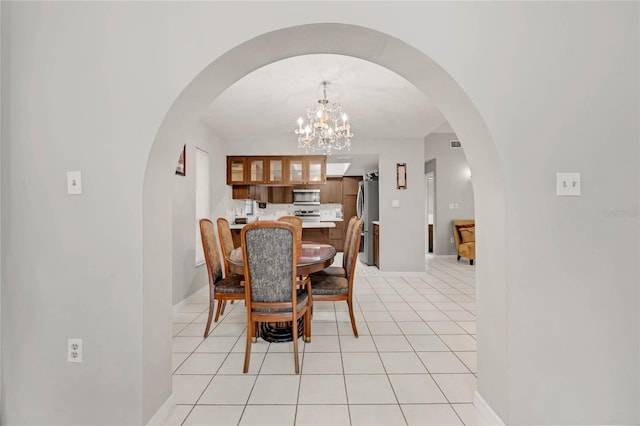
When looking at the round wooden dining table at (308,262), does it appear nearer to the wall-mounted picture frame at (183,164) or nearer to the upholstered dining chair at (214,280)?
the upholstered dining chair at (214,280)

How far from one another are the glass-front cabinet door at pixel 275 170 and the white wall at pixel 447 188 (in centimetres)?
384

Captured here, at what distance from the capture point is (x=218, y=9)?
4.25ft

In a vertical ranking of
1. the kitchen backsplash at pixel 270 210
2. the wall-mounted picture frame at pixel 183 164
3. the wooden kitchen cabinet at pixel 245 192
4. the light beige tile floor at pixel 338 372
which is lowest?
the light beige tile floor at pixel 338 372

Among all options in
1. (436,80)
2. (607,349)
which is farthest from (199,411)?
(436,80)

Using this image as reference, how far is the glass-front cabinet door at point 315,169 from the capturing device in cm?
487

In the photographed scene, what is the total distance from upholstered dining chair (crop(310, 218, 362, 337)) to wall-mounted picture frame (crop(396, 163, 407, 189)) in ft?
7.88

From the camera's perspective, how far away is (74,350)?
4.33ft

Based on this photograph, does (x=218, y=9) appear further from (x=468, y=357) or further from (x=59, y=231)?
(x=468, y=357)

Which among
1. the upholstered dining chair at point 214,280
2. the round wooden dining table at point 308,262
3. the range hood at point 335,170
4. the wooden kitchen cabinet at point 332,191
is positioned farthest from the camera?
the wooden kitchen cabinet at point 332,191

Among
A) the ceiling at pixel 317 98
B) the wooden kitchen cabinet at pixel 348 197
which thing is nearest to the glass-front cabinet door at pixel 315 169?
the ceiling at pixel 317 98

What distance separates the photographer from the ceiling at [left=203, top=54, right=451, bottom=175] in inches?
99.8

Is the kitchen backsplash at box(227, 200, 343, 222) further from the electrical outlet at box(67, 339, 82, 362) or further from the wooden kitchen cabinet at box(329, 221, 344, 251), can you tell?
the electrical outlet at box(67, 339, 82, 362)

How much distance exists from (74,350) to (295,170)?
388cm

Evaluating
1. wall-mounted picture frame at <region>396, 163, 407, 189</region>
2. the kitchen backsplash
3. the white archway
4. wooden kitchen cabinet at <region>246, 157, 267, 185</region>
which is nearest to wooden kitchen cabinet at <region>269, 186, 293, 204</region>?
the kitchen backsplash
